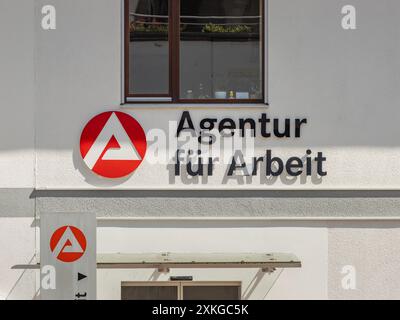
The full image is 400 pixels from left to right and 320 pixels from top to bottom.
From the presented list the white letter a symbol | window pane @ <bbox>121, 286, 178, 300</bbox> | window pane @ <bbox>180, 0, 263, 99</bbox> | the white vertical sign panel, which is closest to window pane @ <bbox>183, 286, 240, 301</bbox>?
window pane @ <bbox>121, 286, 178, 300</bbox>

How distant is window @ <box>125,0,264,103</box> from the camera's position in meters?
7.61

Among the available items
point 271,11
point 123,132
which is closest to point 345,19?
point 271,11

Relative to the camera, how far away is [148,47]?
300 inches

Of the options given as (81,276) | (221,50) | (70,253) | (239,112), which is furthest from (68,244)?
(221,50)

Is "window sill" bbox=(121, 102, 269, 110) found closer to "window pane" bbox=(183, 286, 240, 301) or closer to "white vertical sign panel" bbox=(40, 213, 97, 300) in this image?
"white vertical sign panel" bbox=(40, 213, 97, 300)

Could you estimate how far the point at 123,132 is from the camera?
748 centimetres

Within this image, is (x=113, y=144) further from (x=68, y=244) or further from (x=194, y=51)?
(x=68, y=244)

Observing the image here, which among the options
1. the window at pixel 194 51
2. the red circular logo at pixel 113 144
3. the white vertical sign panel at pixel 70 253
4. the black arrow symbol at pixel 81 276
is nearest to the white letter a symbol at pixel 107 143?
the red circular logo at pixel 113 144

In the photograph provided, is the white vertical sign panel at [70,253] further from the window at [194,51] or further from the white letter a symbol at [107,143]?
the window at [194,51]

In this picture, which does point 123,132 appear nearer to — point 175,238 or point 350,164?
point 175,238

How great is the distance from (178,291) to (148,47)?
2805mm
